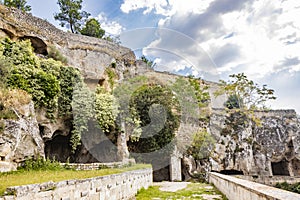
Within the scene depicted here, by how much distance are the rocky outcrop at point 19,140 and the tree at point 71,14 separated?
20.5m

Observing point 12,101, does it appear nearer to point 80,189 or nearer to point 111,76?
point 80,189

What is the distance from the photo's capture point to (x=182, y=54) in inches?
651

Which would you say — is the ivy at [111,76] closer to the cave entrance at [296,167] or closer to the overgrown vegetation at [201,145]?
the overgrown vegetation at [201,145]

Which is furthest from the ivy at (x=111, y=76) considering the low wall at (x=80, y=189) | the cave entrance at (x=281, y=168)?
the cave entrance at (x=281, y=168)

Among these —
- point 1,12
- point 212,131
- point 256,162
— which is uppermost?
point 1,12

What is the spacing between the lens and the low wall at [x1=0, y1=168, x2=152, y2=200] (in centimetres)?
270

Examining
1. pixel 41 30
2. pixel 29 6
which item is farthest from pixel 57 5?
pixel 41 30

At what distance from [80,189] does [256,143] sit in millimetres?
22610

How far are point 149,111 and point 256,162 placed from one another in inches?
512

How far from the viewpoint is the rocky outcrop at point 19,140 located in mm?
6934

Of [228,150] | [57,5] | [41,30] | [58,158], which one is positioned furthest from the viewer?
[57,5]

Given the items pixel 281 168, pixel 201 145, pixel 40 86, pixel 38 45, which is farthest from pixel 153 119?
pixel 281 168

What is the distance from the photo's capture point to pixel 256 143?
2281cm

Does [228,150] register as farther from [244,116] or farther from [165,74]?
[165,74]
